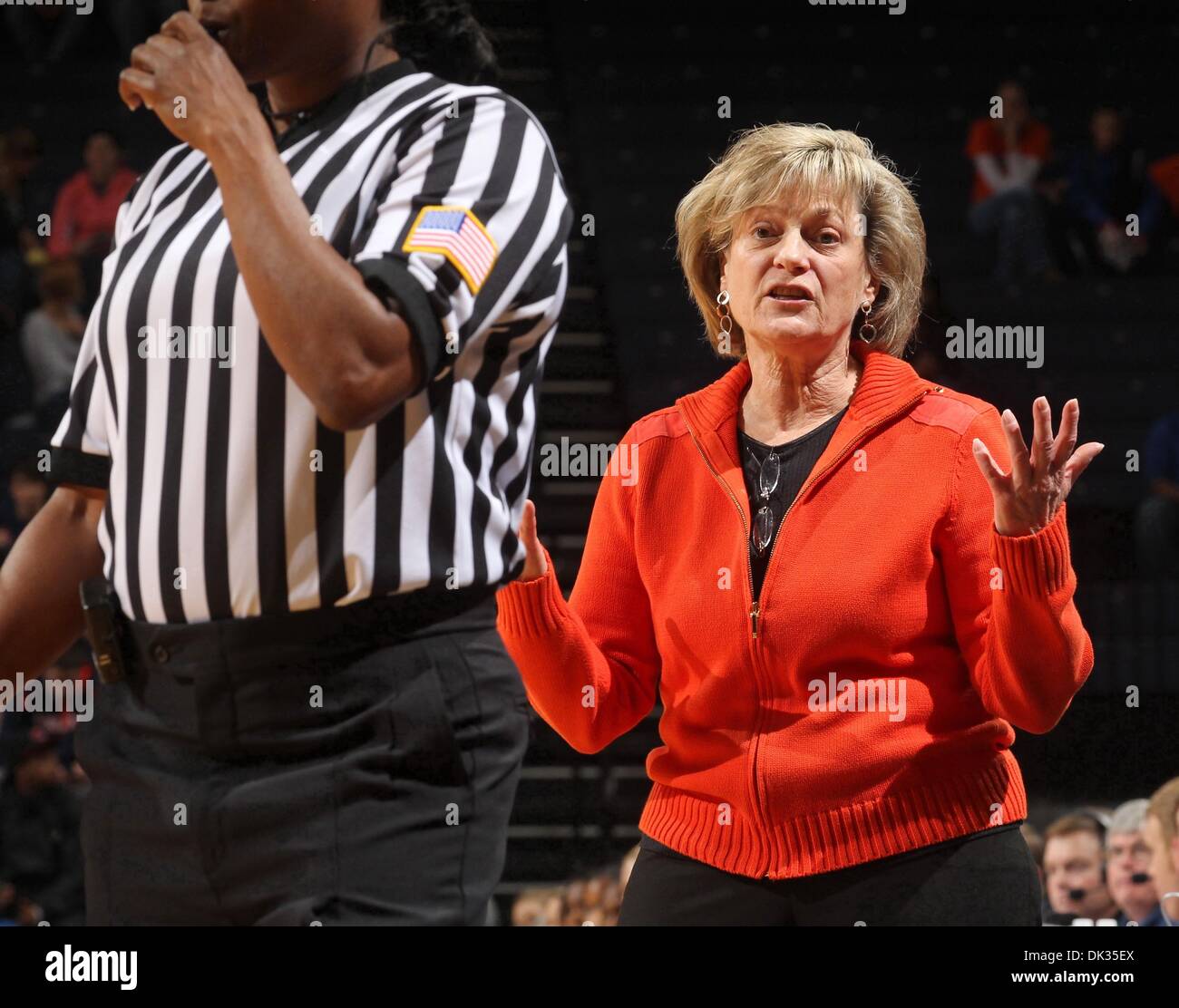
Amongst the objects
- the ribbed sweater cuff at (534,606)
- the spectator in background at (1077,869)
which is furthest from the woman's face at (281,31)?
the spectator in background at (1077,869)

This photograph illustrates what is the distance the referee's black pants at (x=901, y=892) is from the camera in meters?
1.61

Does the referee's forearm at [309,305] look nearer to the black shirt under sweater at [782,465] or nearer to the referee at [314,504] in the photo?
the referee at [314,504]

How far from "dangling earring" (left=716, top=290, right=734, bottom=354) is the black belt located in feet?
2.88

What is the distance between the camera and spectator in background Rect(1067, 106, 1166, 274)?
13.8 feet

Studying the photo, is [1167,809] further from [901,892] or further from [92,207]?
[92,207]

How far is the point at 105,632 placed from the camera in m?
1.20

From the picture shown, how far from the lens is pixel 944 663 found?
171 centimetres

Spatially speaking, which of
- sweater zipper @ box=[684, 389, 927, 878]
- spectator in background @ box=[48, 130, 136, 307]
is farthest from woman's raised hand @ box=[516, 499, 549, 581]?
spectator in background @ box=[48, 130, 136, 307]

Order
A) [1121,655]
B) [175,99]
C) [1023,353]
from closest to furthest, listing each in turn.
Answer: [175,99]
[1121,655]
[1023,353]

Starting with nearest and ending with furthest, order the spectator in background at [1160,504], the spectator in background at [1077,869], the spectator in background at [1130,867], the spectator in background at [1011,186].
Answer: the spectator in background at [1130,867]
the spectator in background at [1077,869]
the spectator in background at [1160,504]
the spectator in background at [1011,186]

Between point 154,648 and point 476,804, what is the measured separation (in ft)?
0.93

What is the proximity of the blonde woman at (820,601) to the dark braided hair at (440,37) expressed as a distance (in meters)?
0.46
